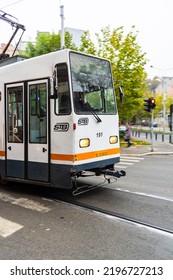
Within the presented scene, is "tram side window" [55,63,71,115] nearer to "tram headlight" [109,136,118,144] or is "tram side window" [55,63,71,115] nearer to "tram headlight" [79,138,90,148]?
"tram headlight" [79,138,90,148]

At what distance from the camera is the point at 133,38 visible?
67.2 feet

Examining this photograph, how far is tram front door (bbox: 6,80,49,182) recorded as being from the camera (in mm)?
6180

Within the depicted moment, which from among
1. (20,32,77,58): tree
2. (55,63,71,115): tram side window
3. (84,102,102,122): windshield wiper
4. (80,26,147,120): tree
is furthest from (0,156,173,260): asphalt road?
(20,32,77,58): tree

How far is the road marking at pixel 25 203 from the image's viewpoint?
5.71 m

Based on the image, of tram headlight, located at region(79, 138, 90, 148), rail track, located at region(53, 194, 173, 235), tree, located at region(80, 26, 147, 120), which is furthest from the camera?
tree, located at region(80, 26, 147, 120)

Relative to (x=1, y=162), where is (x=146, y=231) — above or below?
below

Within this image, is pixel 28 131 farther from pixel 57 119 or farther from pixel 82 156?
pixel 82 156

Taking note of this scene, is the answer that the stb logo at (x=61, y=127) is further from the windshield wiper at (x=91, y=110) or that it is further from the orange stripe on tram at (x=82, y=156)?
the windshield wiper at (x=91, y=110)

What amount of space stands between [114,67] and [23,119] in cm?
1476

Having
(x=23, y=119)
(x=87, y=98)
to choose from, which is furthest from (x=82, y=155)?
(x=23, y=119)

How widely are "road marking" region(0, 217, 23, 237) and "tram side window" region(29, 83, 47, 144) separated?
1.93 m

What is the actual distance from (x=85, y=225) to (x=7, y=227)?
1347 mm
